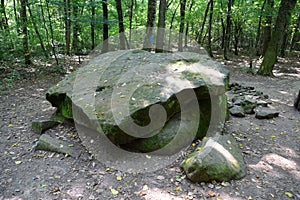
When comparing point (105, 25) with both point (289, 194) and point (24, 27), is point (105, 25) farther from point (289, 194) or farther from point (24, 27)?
point (289, 194)

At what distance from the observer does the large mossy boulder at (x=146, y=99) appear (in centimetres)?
369

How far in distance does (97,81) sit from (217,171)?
2.99 metres

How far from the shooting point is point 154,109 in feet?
12.3

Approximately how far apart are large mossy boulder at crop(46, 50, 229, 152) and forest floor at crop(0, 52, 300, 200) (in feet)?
1.84

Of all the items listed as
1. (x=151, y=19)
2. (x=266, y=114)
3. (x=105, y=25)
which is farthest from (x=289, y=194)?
(x=105, y=25)

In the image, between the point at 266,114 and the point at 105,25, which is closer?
the point at 266,114

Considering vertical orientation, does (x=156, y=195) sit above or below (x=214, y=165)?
below

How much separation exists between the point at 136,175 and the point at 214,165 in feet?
3.83

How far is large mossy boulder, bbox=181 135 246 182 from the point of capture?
3.18m

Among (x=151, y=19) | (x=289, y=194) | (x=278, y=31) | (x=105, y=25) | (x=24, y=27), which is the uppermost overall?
(x=151, y=19)

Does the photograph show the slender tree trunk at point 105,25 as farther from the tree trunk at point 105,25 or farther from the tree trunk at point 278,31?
the tree trunk at point 278,31

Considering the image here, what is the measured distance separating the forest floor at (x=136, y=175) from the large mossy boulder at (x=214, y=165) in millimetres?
97

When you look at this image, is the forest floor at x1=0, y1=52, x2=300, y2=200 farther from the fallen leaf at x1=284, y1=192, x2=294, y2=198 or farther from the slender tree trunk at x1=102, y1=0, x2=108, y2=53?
the slender tree trunk at x1=102, y1=0, x2=108, y2=53

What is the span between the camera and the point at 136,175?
3.42 metres
